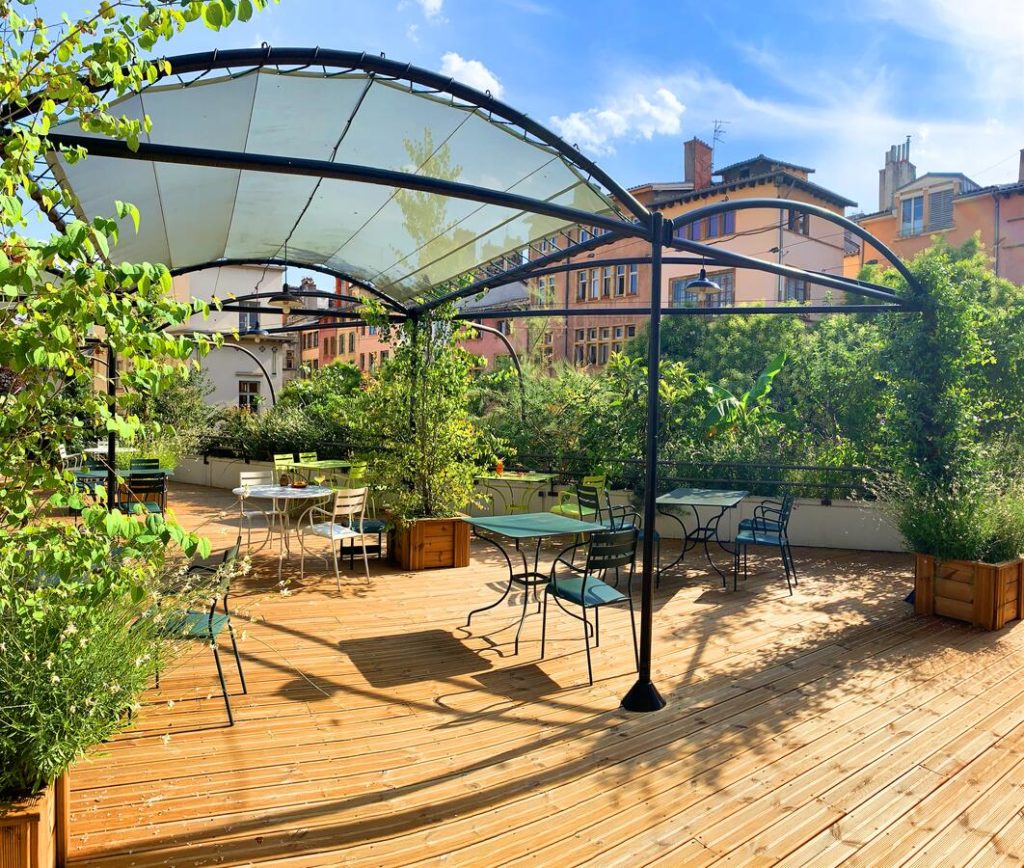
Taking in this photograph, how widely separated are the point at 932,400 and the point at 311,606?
19.4ft

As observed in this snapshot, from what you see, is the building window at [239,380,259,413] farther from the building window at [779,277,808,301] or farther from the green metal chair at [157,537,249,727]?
the green metal chair at [157,537,249,727]

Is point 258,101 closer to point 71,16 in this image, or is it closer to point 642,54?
point 71,16

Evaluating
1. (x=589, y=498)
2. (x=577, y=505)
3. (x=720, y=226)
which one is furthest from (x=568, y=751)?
(x=720, y=226)

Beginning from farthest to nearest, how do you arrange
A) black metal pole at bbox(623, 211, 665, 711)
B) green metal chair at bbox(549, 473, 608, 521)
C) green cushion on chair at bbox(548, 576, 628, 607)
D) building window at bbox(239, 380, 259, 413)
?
building window at bbox(239, 380, 259, 413)
green metal chair at bbox(549, 473, 608, 521)
green cushion on chair at bbox(548, 576, 628, 607)
black metal pole at bbox(623, 211, 665, 711)

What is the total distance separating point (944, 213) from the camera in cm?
2523

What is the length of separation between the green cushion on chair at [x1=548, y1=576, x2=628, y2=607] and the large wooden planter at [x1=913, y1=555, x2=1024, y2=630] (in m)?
2.96

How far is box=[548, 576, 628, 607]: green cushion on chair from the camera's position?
4.45 m

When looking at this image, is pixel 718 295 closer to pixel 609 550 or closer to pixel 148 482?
pixel 148 482

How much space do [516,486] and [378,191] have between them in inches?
217

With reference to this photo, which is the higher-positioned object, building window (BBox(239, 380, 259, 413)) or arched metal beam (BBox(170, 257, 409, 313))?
arched metal beam (BBox(170, 257, 409, 313))

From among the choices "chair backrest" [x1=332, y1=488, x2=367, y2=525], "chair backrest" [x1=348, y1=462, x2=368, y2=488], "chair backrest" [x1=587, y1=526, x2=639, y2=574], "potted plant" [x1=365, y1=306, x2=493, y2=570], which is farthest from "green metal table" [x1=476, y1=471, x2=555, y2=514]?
"chair backrest" [x1=587, y1=526, x2=639, y2=574]

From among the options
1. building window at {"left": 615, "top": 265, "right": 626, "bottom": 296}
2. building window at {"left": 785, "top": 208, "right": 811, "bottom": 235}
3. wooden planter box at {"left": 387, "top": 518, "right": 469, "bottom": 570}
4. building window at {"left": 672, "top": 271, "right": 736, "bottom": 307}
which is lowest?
wooden planter box at {"left": 387, "top": 518, "right": 469, "bottom": 570}

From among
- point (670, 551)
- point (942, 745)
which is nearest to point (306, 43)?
point (942, 745)

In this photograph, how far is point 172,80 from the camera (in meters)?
4.20
